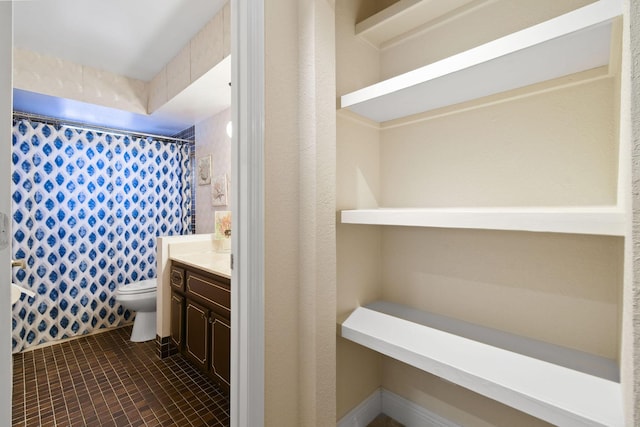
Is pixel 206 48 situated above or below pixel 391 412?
above

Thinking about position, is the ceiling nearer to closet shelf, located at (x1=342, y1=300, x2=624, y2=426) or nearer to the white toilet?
the white toilet

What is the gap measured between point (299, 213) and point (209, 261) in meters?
1.26

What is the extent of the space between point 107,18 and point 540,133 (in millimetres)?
2662

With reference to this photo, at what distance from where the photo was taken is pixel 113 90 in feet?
8.86

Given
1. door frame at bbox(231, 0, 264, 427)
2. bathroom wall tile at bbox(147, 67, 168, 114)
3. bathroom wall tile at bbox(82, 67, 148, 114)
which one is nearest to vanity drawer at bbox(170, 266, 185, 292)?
door frame at bbox(231, 0, 264, 427)

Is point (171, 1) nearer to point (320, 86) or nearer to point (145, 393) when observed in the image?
point (320, 86)

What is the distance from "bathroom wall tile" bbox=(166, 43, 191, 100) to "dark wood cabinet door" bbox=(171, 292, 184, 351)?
1689mm

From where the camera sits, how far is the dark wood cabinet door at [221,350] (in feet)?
5.59

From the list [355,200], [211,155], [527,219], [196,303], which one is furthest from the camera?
[211,155]

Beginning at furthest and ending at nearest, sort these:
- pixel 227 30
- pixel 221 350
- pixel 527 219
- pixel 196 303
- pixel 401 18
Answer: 1. pixel 196 303
2. pixel 227 30
3. pixel 221 350
4. pixel 401 18
5. pixel 527 219

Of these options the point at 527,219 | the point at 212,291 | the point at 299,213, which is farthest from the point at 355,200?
the point at 212,291

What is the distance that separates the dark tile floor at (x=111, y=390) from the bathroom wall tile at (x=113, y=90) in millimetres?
2190

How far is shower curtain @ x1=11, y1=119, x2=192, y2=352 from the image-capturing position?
2.54 metres

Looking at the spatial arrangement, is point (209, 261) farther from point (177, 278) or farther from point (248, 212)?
point (248, 212)
